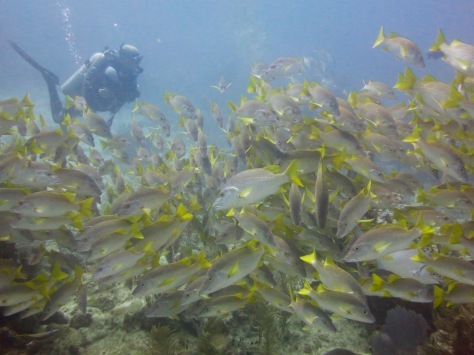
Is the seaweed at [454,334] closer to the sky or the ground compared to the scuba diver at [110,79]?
closer to the ground

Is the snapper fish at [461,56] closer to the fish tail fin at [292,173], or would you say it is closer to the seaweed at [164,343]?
the fish tail fin at [292,173]

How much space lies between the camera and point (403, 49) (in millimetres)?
5613

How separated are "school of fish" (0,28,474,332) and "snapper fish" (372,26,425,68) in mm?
22

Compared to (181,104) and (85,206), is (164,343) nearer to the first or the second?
(85,206)

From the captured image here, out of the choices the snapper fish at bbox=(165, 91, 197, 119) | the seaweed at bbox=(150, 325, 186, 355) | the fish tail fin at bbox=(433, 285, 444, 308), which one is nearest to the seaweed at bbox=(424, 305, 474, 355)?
the fish tail fin at bbox=(433, 285, 444, 308)

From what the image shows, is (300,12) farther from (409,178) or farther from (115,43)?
(409,178)

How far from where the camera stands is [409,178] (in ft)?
15.1

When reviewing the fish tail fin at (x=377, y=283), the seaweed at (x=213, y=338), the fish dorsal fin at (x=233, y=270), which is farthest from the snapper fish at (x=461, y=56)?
the seaweed at (x=213, y=338)

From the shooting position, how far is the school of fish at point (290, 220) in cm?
315

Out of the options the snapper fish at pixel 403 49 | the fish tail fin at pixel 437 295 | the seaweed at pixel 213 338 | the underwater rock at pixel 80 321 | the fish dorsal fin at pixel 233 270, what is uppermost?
the snapper fish at pixel 403 49

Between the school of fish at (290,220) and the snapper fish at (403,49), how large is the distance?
0.07 ft

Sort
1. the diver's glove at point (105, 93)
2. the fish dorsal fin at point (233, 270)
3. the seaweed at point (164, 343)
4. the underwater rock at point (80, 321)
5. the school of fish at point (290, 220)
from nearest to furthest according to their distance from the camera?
the fish dorsal fin at point (233, 270), the school of fish at point (290, 220), the seaweed at point (164, 343), the underwater rock at point (80, 321), the diver's glove at point (105, 93)

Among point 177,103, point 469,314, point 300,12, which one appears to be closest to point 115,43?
point 300,12

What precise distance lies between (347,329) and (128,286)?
349 centimetres
